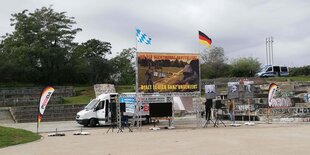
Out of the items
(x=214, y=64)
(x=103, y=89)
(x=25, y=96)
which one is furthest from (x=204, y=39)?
(x=214, y=64)

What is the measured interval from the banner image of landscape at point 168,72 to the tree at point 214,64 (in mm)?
51695

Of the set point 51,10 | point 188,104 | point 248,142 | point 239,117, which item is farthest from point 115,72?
point 248,142

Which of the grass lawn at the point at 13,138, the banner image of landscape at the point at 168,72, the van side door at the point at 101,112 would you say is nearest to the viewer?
the grass lawn at the point at 13,138

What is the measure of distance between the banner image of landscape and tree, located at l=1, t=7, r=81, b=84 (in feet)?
121

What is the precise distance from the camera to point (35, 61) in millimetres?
63531

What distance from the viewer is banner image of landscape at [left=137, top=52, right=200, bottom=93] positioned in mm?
26594

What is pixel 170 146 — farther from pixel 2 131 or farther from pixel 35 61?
pixel 35 61

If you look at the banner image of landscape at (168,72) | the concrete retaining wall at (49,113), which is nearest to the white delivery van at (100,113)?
the banner image of landscape at (168,72)

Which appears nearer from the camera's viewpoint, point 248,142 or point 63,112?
point 248,142

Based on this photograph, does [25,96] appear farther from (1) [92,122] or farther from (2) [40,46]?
(1) [92,122]

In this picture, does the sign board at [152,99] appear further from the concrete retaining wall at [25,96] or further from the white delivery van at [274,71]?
the white delivery van at [274,71]

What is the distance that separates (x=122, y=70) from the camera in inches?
2968

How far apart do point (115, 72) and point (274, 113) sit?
42984 mm

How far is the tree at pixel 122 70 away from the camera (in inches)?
2908
